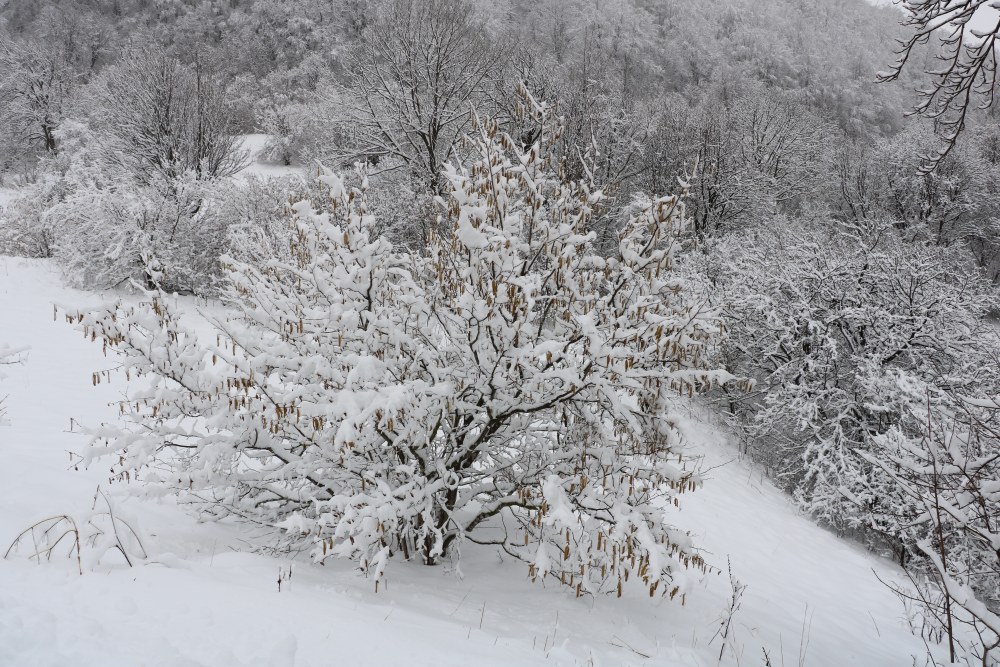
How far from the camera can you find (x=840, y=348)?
12.4 metres

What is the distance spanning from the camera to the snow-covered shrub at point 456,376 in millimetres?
3395

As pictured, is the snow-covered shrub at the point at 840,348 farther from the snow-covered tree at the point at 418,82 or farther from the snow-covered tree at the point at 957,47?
the snow-covered tree at the point at 418,82

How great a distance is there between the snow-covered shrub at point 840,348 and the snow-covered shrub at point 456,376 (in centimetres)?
731

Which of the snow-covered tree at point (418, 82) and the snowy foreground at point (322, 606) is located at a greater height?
the snow-covered tree at point (418, 82)

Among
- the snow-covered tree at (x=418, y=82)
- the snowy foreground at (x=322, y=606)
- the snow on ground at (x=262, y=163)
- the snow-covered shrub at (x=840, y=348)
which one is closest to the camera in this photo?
the snowy foreground at (x=322, y=606)

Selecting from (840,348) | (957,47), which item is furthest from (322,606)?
(840,348)

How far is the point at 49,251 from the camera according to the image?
600 inches

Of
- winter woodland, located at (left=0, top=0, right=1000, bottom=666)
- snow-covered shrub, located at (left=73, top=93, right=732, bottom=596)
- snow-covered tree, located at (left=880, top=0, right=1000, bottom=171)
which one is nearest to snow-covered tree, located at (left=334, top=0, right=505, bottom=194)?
winter woodland, located at (left=0, top=0, right=1000, bottom=666)

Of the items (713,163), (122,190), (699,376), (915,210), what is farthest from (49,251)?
(915,210)

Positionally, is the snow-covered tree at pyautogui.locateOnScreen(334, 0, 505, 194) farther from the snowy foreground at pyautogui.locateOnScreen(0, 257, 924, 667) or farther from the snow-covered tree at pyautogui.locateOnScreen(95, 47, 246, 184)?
the snowy foreground at pyautogui.locateOnScreen(0, 257, 924, 667)

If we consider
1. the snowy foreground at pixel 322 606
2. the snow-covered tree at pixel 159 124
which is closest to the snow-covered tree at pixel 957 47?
the snowy foreground at pixel 322 606

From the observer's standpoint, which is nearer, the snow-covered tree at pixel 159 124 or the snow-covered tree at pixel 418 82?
the snow-covered tree at pixel 159 124

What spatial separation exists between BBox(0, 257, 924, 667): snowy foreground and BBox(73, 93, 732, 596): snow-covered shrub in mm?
335

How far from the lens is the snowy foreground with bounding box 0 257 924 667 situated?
220 centimetres
